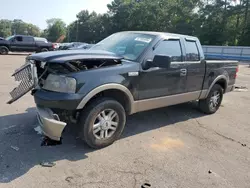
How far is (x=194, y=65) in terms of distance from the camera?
529 cm

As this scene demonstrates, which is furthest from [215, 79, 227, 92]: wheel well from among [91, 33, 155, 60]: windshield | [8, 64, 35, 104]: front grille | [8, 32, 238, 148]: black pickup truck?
[8, 64, 35, 104]: front grille

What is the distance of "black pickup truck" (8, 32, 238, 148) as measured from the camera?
3.49m

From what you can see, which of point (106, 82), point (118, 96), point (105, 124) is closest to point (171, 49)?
point (118, 96)

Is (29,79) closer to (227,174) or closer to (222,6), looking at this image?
(227,174)

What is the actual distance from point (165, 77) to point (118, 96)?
1.08 metres

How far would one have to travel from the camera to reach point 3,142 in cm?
392

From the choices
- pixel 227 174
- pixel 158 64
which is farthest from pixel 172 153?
pixel 158 64

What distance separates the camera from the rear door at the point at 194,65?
521cm

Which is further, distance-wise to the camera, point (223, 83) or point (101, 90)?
point (223, 83)

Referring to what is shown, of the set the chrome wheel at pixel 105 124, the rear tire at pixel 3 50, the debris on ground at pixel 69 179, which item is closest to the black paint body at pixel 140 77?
the chrome wheel at pixel 105 124

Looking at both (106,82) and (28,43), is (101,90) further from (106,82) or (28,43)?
(28,43)

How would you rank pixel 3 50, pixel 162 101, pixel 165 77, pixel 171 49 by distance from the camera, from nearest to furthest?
1. pixel 165 77
2. pixel 162 101
3. pixel 171 49
4. pixel 3 50

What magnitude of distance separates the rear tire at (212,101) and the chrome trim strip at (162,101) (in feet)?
1.87

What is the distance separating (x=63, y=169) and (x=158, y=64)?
2.17 m
